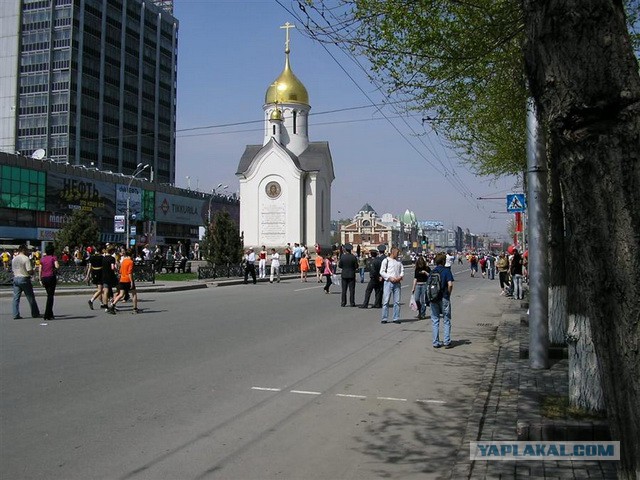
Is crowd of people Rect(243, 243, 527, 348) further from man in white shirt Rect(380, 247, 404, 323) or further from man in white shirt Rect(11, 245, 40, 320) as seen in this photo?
man in white shirt Rect(11, 245, 40, 320)

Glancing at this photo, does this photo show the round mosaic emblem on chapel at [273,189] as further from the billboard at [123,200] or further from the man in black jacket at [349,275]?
the man in black jacket at [349,275]

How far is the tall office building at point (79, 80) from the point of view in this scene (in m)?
91.5

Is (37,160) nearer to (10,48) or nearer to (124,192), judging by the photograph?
(124,192)

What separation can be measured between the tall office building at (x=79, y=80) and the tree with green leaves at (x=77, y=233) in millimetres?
60783

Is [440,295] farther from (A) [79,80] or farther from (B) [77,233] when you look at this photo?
(A) [79,80]

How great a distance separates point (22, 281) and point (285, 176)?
45.5m

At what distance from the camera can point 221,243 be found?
3681cm

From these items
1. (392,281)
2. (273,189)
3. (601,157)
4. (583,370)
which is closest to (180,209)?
(273,189)

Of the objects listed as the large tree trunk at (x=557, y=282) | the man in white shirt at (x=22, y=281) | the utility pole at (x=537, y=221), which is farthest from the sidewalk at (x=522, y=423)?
the man in white shirt at (x=22, y=281)

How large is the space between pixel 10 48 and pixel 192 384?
9858 cm

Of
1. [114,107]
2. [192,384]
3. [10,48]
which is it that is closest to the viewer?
[192,384]

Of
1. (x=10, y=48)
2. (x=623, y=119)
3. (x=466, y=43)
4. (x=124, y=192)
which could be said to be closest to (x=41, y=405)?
(x=623, y=119)

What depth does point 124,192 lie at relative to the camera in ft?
211

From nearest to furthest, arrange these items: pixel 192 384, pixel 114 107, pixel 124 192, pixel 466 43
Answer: pixel 192 384, pixel 466 43, pixel 124 192, pixel 114 107
